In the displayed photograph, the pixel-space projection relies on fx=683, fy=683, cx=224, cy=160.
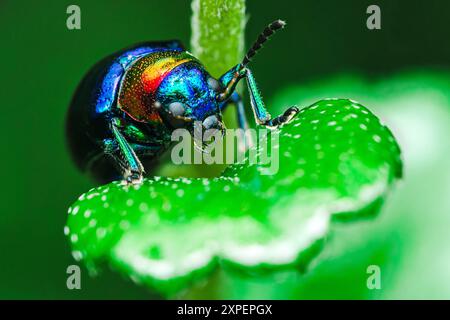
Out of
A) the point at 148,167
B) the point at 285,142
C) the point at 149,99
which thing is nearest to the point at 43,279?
the point at 148,167

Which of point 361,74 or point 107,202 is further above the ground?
point 361,74

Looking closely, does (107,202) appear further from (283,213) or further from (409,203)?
(409,203)

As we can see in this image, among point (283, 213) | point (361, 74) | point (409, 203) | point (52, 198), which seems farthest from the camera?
point (361, 74)

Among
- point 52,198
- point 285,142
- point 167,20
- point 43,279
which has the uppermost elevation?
point 167,20

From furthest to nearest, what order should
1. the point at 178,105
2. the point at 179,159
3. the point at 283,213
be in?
the point at 179,159, the point at 178,105, the point at 283,213

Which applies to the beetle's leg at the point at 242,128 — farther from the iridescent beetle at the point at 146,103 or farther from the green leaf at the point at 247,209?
the green leaf at the point at 247,209

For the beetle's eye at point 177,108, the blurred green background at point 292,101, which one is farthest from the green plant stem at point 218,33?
the blurred green background at point 292,101

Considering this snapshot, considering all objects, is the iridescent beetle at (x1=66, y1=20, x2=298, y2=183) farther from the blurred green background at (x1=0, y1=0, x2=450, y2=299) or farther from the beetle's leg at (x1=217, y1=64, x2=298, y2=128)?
the blurred green background at (x1=0, y1=0, x2=450, y2=299)

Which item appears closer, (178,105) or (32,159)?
(178,105)
